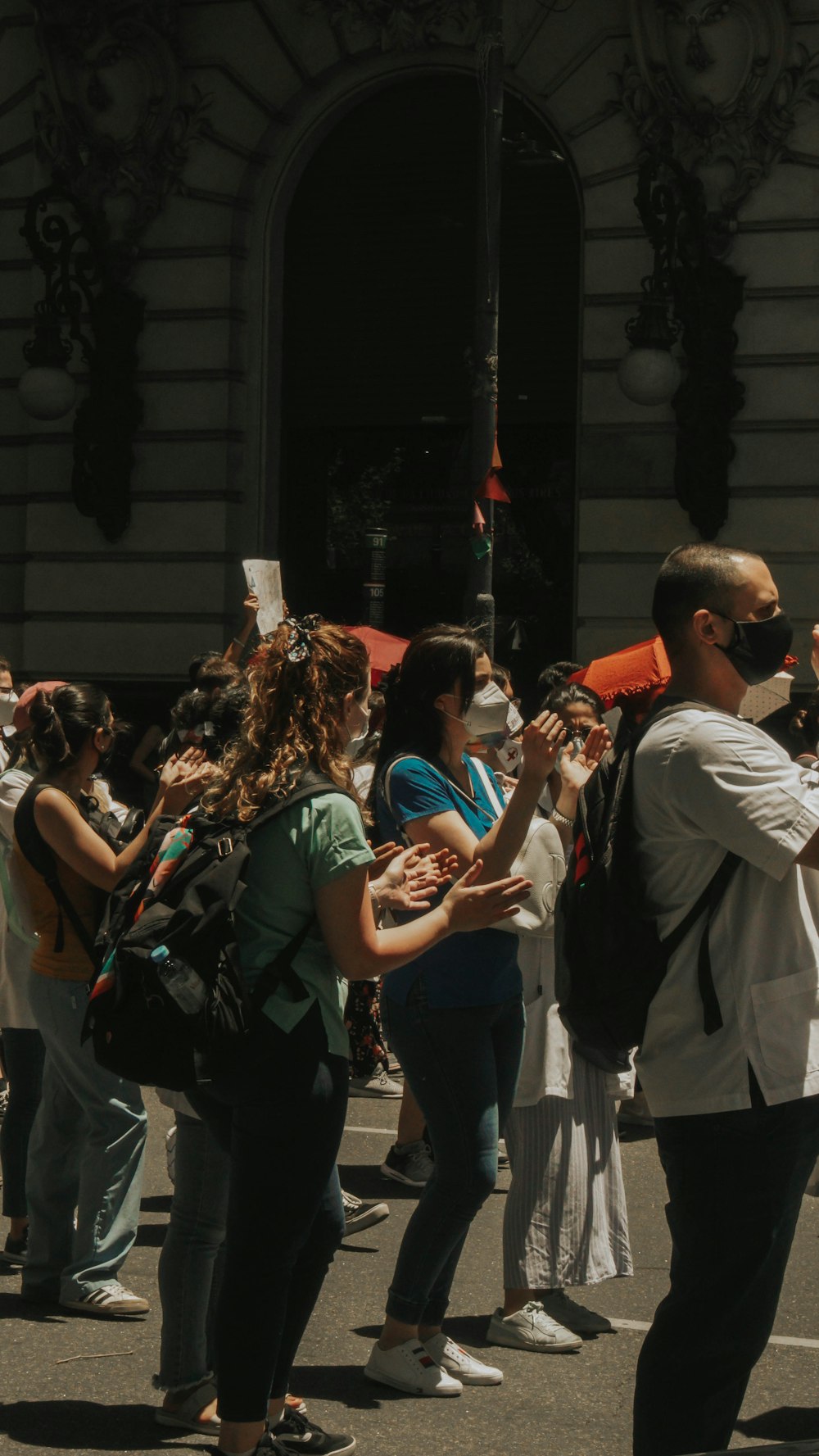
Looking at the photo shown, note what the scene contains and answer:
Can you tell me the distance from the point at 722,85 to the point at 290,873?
39.5 ft

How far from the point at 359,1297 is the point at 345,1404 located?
3.17 ft

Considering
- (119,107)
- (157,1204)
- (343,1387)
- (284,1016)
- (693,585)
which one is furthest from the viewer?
(119,107)

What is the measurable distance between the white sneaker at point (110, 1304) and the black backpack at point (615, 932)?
2.38m

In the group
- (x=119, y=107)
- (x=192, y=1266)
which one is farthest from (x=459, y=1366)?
(x=119, y=107)

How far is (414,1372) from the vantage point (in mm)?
4824

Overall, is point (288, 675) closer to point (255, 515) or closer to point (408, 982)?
point (408, 982)

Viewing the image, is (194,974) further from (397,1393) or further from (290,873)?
(397,1393)

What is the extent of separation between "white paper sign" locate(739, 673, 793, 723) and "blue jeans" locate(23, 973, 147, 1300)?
2214mm

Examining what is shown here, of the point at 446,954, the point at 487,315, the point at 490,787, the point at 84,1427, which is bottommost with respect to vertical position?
the point at 84,1427

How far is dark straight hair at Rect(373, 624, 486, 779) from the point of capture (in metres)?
5.04

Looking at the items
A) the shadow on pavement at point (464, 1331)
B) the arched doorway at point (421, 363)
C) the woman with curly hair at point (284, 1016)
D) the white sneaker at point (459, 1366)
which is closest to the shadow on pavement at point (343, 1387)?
the white sneaker at point (459, 1366)

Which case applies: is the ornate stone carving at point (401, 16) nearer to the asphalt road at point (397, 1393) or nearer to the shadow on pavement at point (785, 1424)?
the asphalt road at point (397, 1393)

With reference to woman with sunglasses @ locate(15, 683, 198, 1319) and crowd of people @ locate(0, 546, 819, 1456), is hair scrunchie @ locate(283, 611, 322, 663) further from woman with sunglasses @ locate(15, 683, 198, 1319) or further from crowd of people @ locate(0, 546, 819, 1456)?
woman with sunglasses @ locate(15, 683, 198, 1319)

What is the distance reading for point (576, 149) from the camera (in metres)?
15.0
